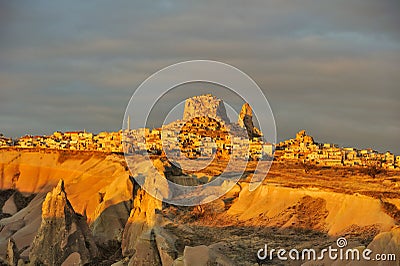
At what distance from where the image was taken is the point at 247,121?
126m

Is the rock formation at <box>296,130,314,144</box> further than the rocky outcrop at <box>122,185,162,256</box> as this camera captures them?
Yes

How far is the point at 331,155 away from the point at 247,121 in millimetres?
23775

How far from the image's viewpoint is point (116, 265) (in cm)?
3086

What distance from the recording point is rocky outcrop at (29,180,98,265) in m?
35.5

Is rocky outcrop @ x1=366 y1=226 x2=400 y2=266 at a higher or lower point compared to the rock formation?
lower

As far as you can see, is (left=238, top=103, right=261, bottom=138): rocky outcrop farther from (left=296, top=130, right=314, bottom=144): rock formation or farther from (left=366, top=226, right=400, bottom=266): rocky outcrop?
(left=366, top=226, right=400, bottom=266): rocky outcrop

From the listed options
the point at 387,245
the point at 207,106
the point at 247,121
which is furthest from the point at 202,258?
the point at 247,121

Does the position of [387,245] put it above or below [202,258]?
above

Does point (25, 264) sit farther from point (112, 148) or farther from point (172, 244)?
point (112, 148)

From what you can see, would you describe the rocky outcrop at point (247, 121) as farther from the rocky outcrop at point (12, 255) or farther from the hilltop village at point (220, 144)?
the rocky outcrop at point (12, 255)

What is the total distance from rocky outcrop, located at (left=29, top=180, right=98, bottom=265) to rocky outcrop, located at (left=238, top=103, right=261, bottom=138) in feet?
258

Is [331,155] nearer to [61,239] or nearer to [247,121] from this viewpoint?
[247,121]

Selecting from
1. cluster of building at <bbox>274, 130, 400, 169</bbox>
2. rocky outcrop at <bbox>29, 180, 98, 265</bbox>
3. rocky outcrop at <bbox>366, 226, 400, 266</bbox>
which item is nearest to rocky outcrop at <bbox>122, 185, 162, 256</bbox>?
rocky outcrop at <bbox>29, 180, 98, 265</bbox>

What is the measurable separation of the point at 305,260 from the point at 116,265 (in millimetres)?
9411
